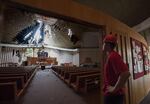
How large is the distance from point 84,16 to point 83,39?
13006 millimetres

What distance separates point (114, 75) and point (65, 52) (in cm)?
1776

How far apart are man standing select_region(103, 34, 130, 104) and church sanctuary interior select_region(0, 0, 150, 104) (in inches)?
43.3

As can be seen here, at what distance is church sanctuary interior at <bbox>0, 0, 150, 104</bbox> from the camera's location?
99.3 inches

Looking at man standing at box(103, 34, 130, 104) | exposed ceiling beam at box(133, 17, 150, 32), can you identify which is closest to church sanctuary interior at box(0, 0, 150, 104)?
exposed ceiling beam at box(133, 17, 150, 32)

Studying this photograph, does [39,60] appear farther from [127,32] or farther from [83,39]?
[127,32]

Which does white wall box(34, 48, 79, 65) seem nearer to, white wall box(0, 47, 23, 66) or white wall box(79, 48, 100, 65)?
white wall box(79, 48, 100, 65)

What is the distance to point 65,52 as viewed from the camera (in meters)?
19.1

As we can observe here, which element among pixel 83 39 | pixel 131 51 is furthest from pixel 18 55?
pixel 131 51

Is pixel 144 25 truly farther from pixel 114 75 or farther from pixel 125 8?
pixel 114 75

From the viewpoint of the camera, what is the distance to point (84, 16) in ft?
8.32

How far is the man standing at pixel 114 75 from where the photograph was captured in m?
1.35

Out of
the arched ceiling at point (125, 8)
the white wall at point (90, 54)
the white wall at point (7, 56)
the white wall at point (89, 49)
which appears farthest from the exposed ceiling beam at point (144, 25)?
the white wall at point (7, 56)

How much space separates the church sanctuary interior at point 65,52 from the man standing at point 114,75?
110 cm

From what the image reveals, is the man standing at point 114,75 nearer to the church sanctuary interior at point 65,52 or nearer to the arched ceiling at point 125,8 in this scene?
the church sanctuary interior at point 65,52
